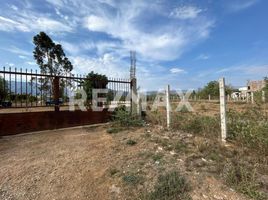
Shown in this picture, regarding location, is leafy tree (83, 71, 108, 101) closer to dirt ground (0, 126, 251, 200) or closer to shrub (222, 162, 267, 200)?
dirt ground (0, 126, 251, 200)

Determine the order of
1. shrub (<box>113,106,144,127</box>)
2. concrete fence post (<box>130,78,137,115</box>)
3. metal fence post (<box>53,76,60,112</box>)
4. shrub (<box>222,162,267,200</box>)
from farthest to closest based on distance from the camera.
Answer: concrete fence post (<box>130,78,137,115</box>) → shrub (<box>113,106,144,127</box>) → metal fence post (<box>53,76,60,112</box>) → shrub (<box>222,162,267,200</box>)

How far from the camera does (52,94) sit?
7422 mm

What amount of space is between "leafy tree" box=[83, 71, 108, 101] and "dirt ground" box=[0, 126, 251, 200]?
9.27 ft

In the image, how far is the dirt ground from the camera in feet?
10.5

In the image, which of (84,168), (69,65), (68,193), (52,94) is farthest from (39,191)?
(69,65)

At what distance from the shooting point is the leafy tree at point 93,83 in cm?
840

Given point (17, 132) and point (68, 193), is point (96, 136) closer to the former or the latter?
point (17, 132)

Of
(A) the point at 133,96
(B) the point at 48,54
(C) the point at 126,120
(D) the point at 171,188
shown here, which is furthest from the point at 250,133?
(B) the point at 48,54

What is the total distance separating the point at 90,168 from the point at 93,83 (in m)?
5.00

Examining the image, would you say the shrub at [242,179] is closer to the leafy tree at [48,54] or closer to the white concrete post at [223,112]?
the white concrete post at [223,112]

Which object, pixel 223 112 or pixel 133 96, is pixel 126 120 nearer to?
pixel 133 96

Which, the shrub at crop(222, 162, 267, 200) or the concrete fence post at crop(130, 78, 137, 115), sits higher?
the concrete fence post at crop(130, 78, 137, 115)

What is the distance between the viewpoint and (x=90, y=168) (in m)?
4.03

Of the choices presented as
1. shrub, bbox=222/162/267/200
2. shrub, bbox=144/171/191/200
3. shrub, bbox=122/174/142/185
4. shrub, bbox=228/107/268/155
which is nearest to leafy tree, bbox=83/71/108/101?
shrub, bbox=228/107/268/155
